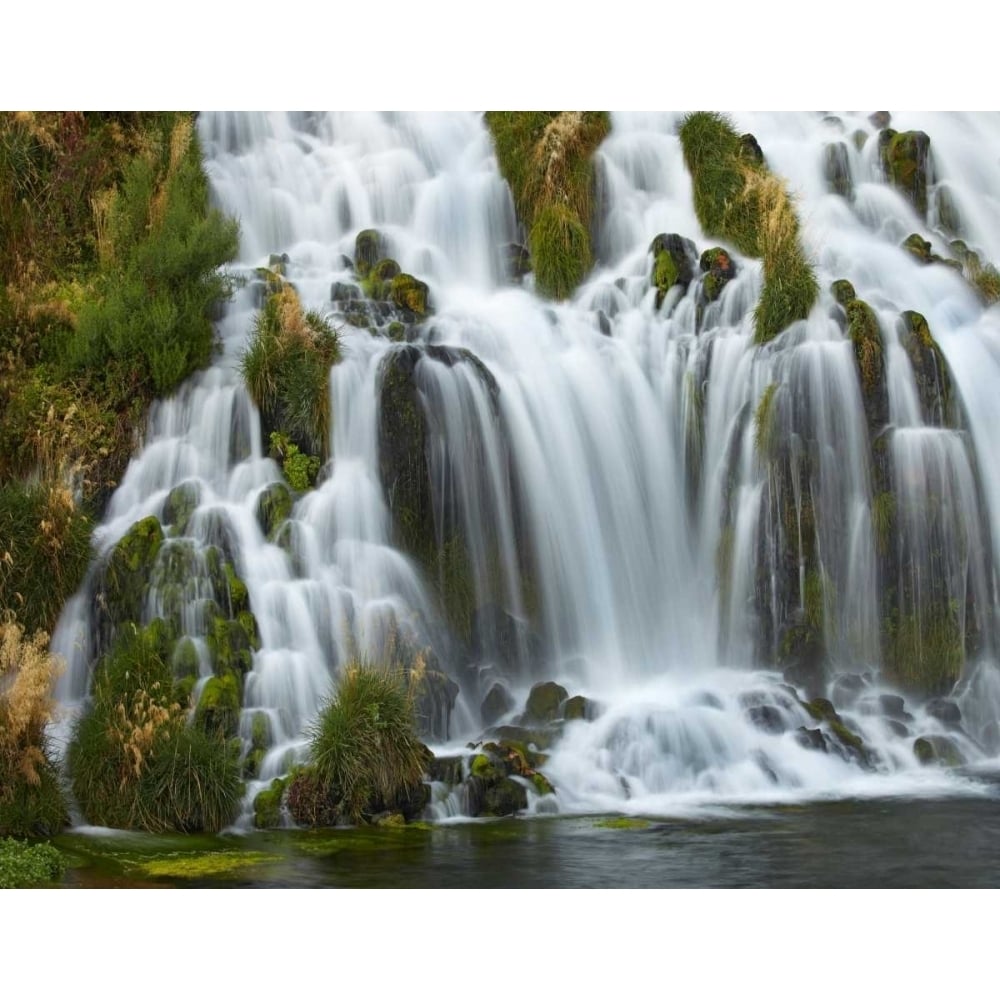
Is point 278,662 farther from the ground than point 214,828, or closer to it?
farther from the ground

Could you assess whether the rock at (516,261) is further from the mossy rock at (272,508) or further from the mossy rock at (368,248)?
the mossy rock at (272,508)

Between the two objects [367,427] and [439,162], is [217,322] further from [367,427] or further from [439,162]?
[439,162]

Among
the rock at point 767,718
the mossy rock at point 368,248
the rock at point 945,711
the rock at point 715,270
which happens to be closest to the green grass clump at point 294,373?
the mossy rock at point 368,248

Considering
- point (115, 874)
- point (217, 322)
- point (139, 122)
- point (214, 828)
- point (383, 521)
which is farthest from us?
point (139, 122)

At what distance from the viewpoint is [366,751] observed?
9.02 metres

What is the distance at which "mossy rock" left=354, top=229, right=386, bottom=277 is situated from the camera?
12695 mm

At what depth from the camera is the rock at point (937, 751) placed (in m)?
10.5

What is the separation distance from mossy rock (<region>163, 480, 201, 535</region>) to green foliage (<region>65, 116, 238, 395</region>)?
1.03 meters

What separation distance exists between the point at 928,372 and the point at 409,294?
448 cm

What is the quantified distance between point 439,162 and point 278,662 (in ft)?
18.6

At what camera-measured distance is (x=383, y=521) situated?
1080 centimetres

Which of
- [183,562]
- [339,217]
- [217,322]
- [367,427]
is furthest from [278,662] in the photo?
[339,217]

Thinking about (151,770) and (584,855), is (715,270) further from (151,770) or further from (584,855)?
(151,770)

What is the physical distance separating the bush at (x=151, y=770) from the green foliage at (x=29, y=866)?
2.05 ft
